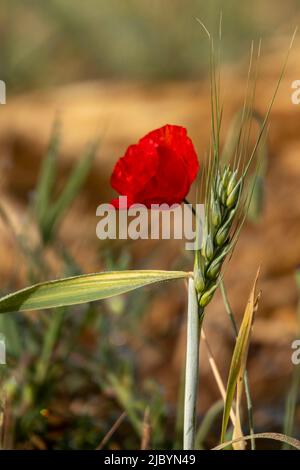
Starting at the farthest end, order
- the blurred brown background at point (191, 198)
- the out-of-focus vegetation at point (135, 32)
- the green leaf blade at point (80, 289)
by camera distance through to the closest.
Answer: the out-of-focus vegetation at point (135, 32)
the blurred brown background at point (191, 198)
the green leaf blade at point (80, 289)

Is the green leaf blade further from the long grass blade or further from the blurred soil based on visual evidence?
the blurred soil

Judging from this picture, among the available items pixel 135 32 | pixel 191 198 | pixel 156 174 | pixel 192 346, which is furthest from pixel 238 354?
pixel 135 32

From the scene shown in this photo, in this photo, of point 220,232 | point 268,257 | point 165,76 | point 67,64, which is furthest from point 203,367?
point 67,64

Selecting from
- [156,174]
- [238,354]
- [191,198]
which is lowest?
[238,354]

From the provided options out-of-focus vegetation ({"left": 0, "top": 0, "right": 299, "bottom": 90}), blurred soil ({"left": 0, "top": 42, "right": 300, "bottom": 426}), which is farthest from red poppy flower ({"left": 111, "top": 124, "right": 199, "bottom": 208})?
out-of-focus vegetation ({"left": 0, "top": 0, "right": 299, "bottom": 90})

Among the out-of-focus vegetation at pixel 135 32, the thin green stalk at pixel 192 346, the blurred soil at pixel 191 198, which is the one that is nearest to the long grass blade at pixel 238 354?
the thin green stalk at pixel 192 346

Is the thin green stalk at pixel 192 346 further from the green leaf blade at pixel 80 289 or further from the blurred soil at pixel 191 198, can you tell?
the blurred soil at pixel 191 198

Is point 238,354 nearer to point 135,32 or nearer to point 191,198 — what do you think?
point 191,198
